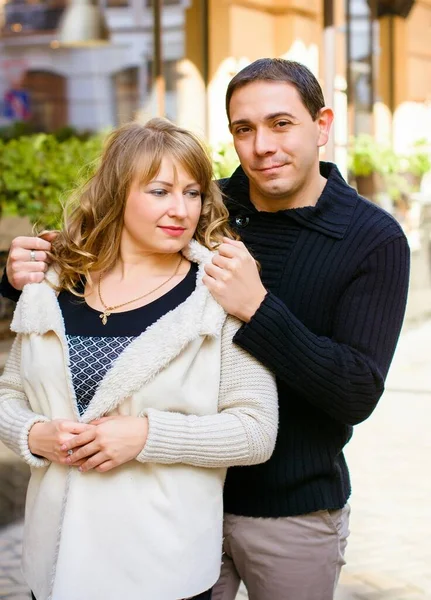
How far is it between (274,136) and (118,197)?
0.41m

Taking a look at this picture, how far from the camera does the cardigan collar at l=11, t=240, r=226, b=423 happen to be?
7.30 ft

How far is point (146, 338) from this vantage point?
2.27 meters

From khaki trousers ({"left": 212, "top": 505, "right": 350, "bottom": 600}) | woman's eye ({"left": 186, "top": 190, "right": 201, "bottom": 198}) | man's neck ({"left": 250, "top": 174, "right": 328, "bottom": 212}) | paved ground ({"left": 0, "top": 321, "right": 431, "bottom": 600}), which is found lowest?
paved ground ({"left": 0, "top": 321, "right": 431, "bottom": 600})

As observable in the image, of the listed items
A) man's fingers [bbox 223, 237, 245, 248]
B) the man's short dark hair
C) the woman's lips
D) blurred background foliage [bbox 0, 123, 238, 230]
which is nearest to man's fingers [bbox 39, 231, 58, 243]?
the woman's lips

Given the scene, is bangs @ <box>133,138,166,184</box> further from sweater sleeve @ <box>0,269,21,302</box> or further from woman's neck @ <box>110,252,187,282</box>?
sweater sleeve @ <box>0,269,21,302</box>

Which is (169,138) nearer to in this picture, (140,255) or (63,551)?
(140,255)

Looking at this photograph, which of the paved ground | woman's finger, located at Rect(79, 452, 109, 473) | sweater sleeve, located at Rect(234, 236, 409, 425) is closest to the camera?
woman's finger, located at Rect(79, 452, 109, 473)

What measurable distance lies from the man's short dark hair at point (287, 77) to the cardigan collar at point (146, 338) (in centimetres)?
48

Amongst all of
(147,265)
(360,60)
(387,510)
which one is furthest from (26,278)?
(360,60)

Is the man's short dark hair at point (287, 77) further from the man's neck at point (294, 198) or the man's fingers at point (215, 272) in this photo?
the man's fingers at point (215, 272)

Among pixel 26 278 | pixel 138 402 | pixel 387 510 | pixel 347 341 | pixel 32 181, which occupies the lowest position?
pixel 387 510

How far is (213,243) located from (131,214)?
22cm

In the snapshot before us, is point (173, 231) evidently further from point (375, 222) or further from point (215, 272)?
point (375, 222)

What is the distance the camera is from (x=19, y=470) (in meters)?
6.11
